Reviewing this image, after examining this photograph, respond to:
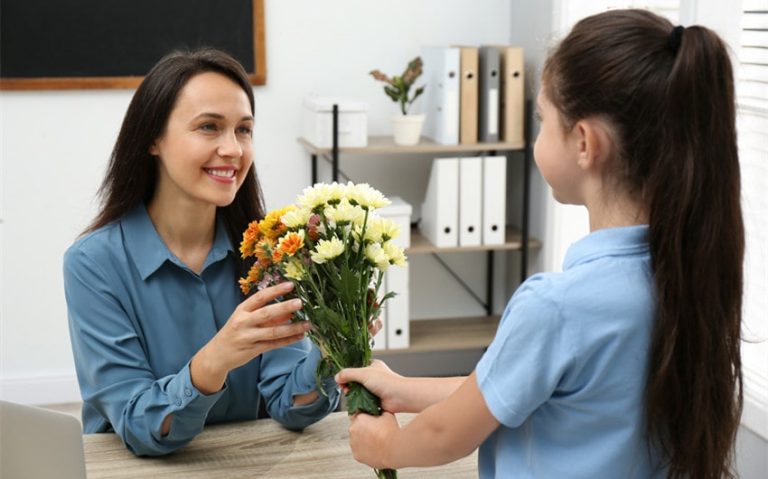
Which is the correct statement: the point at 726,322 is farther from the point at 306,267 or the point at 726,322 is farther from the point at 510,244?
the point at 510,244

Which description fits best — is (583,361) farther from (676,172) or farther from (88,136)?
(88,136)

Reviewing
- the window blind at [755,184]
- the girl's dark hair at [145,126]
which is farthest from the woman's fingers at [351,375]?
the window blind at [755,184]

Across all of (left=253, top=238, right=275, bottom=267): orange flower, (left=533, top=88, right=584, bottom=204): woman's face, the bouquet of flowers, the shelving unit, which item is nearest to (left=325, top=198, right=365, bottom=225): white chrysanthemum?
the bouquet of flowers

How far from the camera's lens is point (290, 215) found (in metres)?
1.37

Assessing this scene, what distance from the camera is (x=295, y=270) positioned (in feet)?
4.46

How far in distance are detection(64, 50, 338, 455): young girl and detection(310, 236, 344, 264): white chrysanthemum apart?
415mm

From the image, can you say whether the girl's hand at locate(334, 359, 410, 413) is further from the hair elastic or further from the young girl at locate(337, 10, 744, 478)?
the hair elastic


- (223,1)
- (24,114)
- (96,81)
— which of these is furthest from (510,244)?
(24,114)

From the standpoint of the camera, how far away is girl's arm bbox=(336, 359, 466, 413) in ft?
4.41

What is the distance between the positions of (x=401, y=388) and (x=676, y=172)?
0.50m

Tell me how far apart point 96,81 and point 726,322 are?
9.90 ft

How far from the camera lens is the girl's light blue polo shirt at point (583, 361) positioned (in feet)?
3.43

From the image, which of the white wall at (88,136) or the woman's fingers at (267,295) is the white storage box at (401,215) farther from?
the woman's fingers at (267,295)

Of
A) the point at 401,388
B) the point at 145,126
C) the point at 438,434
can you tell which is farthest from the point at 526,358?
the point at 145,126
